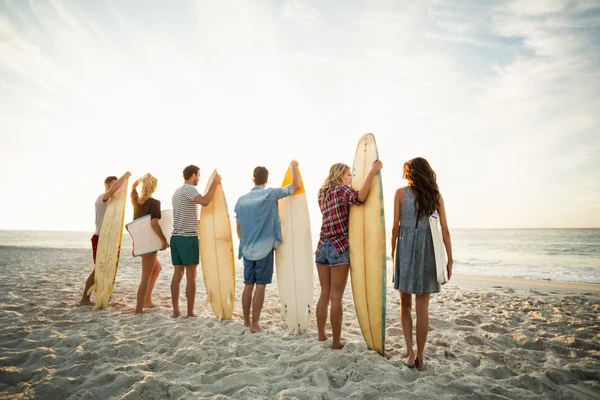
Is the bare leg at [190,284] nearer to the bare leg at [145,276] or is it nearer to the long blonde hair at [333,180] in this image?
the bare leg at [145,276]

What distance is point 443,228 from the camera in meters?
2.43

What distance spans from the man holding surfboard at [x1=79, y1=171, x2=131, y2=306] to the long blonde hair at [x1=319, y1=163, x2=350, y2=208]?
2.91m

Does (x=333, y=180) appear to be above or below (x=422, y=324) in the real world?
above

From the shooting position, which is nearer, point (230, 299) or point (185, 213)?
point (185, 213)

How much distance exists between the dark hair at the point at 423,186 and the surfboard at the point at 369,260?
45cm

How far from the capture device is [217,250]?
155 inches

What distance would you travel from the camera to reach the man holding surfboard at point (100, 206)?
4109mm

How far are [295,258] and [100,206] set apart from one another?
2923mm

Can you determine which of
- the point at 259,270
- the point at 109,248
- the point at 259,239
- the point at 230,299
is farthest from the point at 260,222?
the point at 109,248

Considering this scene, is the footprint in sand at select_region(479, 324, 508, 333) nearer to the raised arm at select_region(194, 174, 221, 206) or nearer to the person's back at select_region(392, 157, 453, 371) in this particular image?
the person's back at select_region(392, 157, 453, 371)

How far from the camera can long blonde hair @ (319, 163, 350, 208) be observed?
9.52 ft

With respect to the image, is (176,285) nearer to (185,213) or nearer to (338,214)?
(185,213)

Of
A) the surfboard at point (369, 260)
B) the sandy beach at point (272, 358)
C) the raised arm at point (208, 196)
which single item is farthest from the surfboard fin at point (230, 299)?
the surfboard at point (369, 260)

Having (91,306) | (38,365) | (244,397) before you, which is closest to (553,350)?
(244,397)
